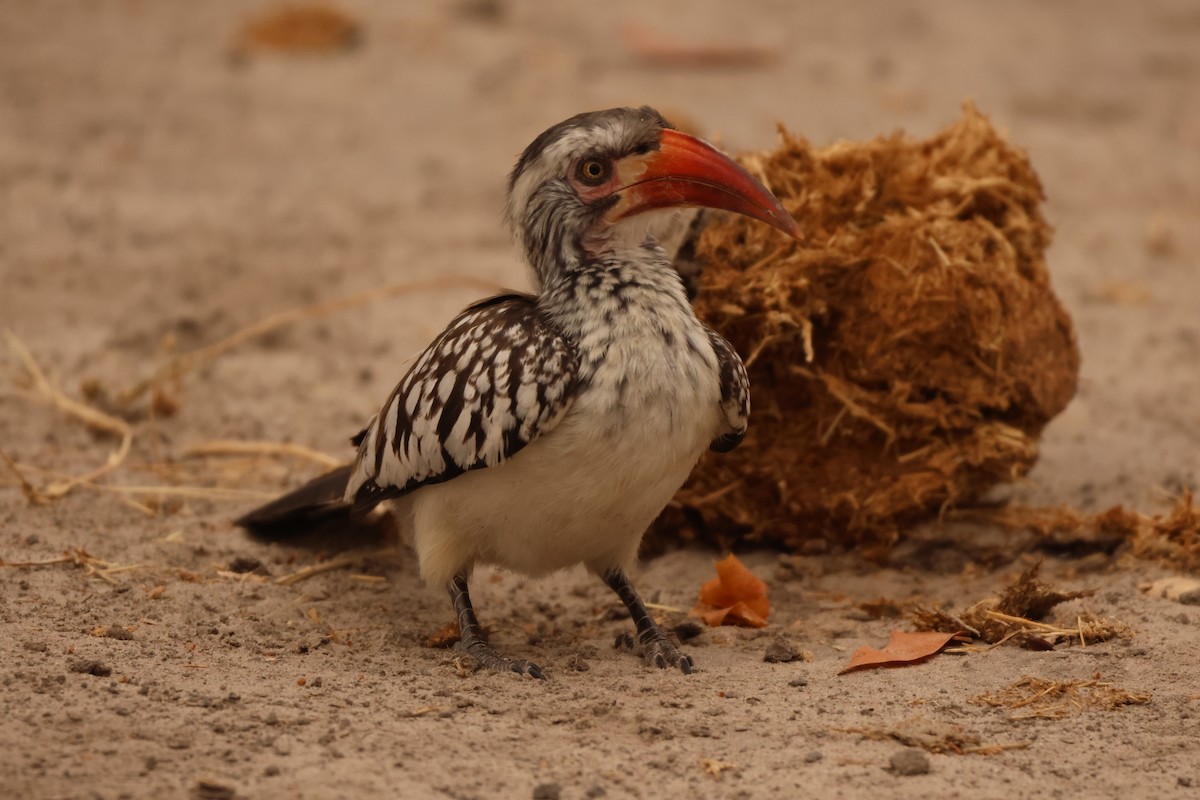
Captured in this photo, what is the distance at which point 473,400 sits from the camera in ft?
11.4

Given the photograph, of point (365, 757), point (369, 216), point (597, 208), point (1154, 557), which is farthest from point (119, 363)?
point (1154, 557)

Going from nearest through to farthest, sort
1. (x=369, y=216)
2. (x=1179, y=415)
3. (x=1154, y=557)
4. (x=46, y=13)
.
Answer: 1. (x=1154, y=557)
2. (x=1179, y=415)
3. (x=369, y=216)
4. (x=46, y=13)

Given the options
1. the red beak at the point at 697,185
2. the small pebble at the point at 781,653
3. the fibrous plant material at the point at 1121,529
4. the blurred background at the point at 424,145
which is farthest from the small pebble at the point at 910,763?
the blurred background at the point at 424,145

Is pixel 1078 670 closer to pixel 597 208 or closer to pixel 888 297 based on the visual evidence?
pixel 888 297

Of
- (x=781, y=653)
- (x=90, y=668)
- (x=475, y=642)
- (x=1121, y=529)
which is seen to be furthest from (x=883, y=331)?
(x=90, y=668)

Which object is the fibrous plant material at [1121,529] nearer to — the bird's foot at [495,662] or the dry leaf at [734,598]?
the dry leaf at [734,598]

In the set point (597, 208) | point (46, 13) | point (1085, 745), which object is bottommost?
point (1085, 745)

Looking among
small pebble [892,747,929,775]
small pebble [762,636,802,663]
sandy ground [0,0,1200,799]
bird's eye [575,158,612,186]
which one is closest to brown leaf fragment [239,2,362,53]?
sandy ground [0,0,1200,799]

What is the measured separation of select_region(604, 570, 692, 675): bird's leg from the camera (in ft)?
11.9

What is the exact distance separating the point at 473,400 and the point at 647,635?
2.70 feet

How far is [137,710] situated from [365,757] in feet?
1.75

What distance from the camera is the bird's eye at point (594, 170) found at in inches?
142

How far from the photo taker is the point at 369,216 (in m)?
7.47

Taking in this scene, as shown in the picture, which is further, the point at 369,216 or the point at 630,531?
the point at 369,216
